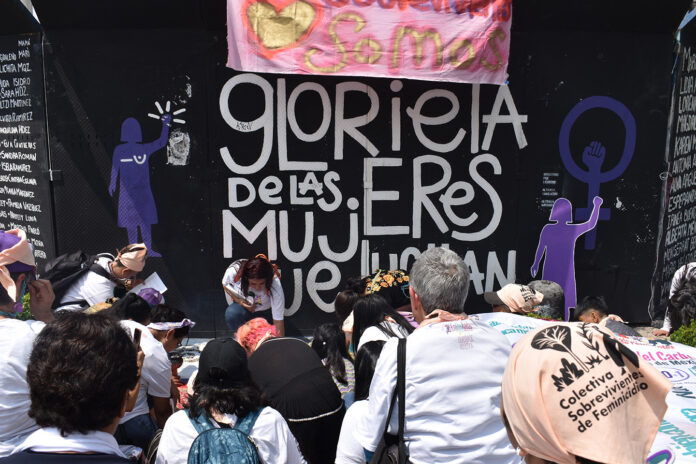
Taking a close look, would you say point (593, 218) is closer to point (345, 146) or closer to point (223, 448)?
point (345, 146)

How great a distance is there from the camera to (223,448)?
2062mm

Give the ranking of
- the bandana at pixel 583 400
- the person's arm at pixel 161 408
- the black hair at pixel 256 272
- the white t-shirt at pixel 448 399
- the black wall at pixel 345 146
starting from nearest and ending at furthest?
the bandana at pixel 583 400 → the white t-shirt at pixel 448 399 → the person's arm at pixel 161 408 → the black hair at pixel 256 272 → the black wall at pixel 345 146

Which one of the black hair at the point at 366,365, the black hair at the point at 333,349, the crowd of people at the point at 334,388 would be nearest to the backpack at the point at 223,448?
the crowd of people at the point at 334,388

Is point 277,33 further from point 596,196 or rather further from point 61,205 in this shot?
point 596,196

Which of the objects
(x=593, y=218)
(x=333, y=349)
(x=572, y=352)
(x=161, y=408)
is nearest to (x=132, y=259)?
(x=161, y=408)

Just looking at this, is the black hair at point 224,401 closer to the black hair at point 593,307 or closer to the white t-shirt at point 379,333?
the white t-shirt at point 379,333

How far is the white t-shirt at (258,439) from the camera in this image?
2268 millimetres

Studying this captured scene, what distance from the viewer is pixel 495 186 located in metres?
6.24

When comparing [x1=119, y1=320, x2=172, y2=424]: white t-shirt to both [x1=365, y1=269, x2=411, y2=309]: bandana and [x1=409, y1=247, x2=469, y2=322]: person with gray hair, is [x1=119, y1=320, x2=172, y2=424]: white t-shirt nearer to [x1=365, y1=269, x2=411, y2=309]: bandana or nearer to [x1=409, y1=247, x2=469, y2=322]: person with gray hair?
[x1=365, y1=269, x2=411, y2=309]: bandana

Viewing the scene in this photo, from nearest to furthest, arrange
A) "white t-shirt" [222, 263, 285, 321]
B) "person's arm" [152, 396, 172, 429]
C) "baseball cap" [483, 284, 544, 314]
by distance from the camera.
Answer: "person's arm" [152, 396, 172, 429], "baseball cap" [483, 284, 544, 314], "white t-shirt" [222, 263, 285, 321]

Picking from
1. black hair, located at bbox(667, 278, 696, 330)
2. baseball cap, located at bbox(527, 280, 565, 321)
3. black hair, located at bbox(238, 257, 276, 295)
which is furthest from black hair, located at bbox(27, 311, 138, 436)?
baseball cap, located at bbox(527, 280, 565, 321)

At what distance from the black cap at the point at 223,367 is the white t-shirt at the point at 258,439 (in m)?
0.16

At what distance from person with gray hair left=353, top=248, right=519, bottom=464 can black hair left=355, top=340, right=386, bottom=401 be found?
0.53m

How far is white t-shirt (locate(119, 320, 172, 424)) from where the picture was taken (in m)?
3.10
